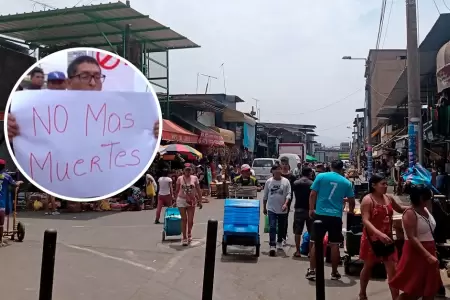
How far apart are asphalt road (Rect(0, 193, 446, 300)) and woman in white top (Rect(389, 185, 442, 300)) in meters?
1.59

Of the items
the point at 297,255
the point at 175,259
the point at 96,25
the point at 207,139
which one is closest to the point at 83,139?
the point at 96,25

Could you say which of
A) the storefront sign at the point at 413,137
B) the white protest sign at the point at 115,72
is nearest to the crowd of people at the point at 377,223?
the storefront sign at the point at 413,137

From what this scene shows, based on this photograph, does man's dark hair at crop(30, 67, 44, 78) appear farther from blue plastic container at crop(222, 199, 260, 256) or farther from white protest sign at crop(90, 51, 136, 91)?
blue plastic container at crop(222, 199, 260, 256)

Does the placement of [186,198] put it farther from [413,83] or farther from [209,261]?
[413,83]

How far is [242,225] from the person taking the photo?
8711 mm

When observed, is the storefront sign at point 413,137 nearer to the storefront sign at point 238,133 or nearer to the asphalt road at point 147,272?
the asphalt road at point 147,272

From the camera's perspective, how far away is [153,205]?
17.5 meters

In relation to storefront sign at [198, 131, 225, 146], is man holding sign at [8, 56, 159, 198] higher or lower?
lower

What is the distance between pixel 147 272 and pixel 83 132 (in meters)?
5.16

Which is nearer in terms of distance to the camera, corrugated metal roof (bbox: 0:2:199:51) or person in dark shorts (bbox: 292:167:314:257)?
corrugated metal roof (bbox: 0:2:199:51)

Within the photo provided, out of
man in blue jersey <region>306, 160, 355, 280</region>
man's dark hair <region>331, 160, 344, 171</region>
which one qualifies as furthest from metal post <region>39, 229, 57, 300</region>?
man's dark hair <region>331, 160, 344, 171</region>

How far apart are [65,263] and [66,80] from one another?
6044 mm

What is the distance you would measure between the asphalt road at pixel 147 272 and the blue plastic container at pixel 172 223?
0.22 metres

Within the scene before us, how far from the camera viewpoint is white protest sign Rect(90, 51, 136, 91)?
9.14 ft
